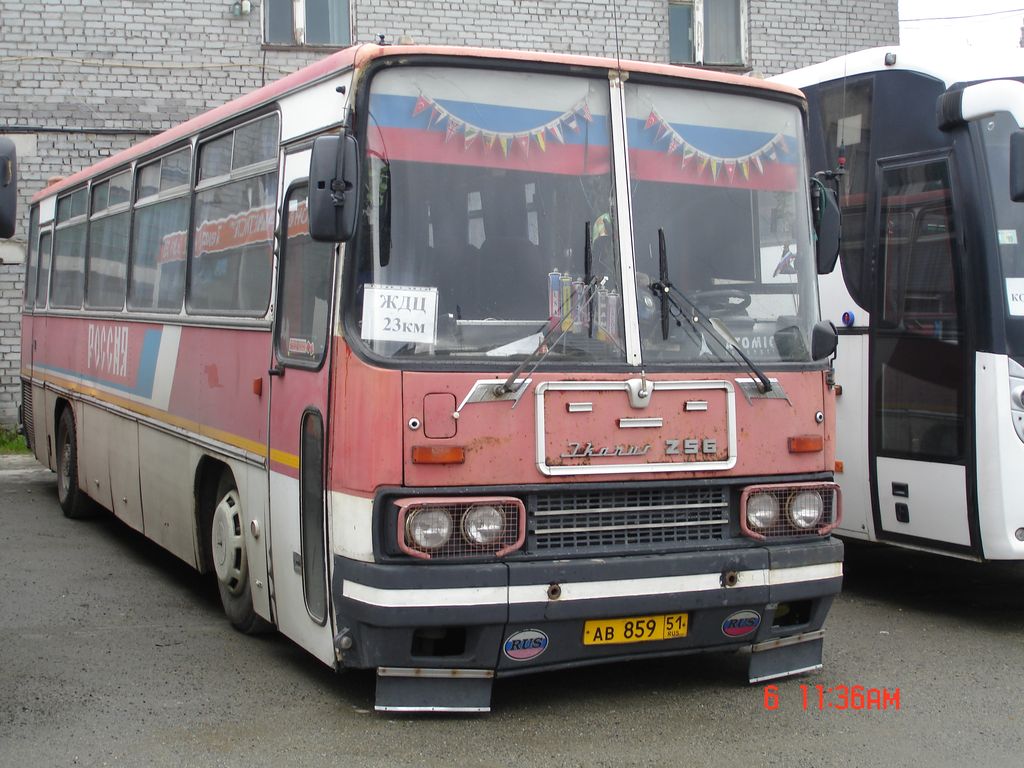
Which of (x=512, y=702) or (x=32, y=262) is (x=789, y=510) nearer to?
Answer: (x=512, y=702)

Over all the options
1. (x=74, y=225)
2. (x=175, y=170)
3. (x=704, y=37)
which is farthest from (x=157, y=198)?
(x=704, y=37)

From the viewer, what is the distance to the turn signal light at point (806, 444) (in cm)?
602

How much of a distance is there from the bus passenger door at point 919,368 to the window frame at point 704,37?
10215mm

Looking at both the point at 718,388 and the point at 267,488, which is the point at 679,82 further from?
the point at 267,488

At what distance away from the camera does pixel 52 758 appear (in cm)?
527

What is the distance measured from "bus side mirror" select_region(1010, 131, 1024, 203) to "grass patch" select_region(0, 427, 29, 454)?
12.8 meters

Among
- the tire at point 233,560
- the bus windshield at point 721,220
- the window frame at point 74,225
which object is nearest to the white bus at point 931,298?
the bus windshield at point 721,220

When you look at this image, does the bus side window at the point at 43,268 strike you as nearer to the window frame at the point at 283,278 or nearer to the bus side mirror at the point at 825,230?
the window frame at the point at 283,278

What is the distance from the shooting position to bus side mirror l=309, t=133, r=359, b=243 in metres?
5.30

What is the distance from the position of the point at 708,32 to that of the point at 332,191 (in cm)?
1358

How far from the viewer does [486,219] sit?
Answer: 5.61 m

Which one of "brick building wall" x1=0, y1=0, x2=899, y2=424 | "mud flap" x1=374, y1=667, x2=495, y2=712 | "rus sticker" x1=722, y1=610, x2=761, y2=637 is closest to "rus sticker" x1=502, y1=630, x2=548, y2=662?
"mud flap" x1=374, y1=667, x2=495, y2=712

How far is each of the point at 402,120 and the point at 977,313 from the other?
11.7ft

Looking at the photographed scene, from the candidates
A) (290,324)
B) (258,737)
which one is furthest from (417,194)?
(258,737)
